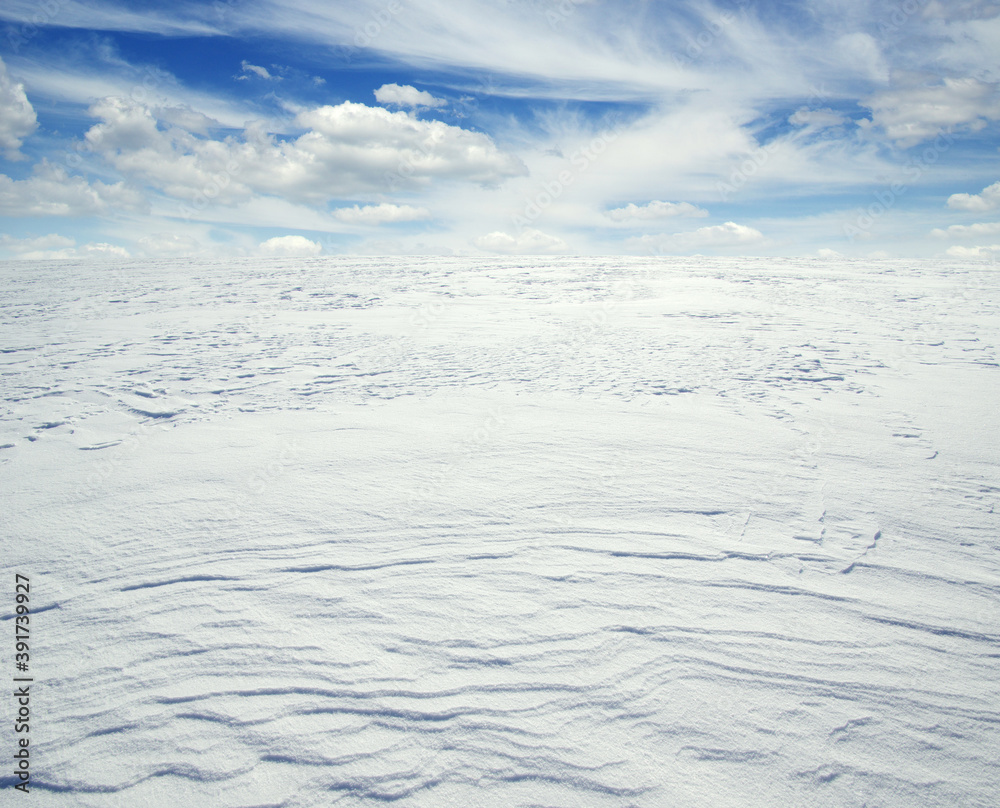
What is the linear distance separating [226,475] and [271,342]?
4816mm

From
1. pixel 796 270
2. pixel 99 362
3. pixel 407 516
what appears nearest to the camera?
pixel 407 516

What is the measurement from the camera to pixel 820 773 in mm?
1552

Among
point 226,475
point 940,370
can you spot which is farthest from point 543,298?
point 226,475

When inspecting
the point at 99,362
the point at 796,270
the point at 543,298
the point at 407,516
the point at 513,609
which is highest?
the point at 796,270

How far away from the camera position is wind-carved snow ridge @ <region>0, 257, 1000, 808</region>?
5.23 ft

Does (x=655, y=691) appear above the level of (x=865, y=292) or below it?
below

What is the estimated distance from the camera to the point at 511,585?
2.36 metres

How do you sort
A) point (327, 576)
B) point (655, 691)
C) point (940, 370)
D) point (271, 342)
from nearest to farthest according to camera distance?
1. point (655, 691)
2. point (327, 576)
3. point (940, 370)
4. point (271, 342)

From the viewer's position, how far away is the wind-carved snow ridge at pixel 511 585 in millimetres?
1593

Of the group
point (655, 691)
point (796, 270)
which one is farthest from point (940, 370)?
point (796, 270)

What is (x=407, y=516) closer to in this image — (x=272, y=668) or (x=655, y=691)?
(x=272, y=668)

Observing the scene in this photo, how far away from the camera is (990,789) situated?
152cm

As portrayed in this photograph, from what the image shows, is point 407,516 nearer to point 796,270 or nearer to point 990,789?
point 990,789

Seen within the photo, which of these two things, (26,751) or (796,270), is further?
(796,270)
